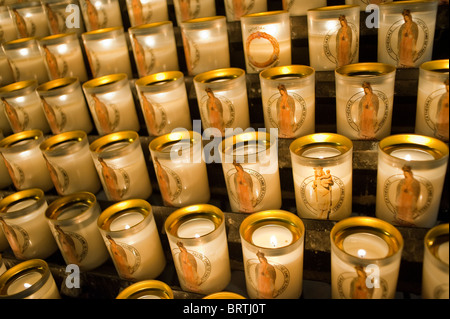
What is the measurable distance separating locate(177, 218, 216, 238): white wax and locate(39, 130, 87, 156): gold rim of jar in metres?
0.39

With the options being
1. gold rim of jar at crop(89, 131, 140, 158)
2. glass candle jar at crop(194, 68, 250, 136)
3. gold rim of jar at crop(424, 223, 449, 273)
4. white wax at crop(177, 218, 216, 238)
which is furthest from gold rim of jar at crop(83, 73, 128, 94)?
gold rim of jar at crop(424, 223, 449, 273)

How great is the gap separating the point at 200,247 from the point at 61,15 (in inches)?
38.1

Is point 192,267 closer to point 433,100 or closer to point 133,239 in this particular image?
point 133,239

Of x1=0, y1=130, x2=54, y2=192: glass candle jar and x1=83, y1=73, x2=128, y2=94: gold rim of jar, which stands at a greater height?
x1=83, y1=73, x2=128, y2=94: gold rim of jar

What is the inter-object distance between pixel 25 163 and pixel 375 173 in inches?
36.6

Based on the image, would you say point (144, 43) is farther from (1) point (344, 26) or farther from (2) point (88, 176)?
(1) point (344, 26)

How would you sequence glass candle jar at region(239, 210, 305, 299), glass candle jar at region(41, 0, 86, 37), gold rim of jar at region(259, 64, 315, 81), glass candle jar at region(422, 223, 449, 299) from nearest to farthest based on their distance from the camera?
glass candle jar at region(422, 223, 449, 299) → glass candle jar at region(239, 210, 305, 299) → gold rim of jar at region(259, 64, 315, 81) → glass candle jar at region(41, 0, 86, 37)

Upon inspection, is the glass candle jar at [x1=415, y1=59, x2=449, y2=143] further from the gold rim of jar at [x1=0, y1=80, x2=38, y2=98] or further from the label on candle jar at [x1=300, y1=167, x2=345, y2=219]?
the gold rim of jar at [x1=0, y1=80, x2=38, y2=98]

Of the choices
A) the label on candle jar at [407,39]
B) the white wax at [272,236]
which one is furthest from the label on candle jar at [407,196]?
the label on candle jar at [407,39]

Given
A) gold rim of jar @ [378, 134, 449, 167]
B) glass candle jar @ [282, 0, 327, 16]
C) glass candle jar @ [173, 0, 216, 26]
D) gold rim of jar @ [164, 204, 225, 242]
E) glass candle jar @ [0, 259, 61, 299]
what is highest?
glass candle jar @ [173, 0, 216, 26]

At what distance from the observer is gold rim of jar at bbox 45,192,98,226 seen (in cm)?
91

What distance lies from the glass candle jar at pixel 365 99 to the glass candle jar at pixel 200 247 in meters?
0.36

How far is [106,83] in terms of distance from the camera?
3.74ft

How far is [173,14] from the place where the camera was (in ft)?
4.36
